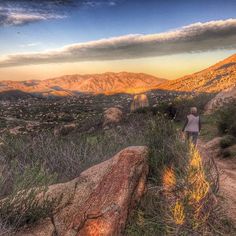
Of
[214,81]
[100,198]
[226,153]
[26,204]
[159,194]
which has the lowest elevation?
[214,81]

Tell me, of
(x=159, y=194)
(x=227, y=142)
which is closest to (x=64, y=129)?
(x=227, y=142)

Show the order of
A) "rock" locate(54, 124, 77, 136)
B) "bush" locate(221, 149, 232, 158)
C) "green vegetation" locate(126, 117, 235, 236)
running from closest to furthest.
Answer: "green vegetation" locate(126, 117, 235, 236), "bush" locate(221, 149, 232, 158), "rock" locate(54, 124, 77, 136)

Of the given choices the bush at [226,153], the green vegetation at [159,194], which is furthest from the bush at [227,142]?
the green vegetation at [159,194]

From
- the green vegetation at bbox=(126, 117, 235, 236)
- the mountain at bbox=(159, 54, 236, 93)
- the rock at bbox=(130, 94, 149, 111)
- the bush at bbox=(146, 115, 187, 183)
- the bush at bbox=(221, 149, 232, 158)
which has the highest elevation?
the bush at bbox=(146, 115, 187, 183)

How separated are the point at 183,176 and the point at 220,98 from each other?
24033 millimetres

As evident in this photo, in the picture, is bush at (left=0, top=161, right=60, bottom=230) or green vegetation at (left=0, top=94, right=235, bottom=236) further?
green vegetation at (left=0, top=94, right=235, bottom=236)

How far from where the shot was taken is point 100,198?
5363mm

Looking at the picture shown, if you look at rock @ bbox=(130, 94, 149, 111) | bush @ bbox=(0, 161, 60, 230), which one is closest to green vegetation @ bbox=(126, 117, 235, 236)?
bush @ bbox=(0, 161, 60, 230)

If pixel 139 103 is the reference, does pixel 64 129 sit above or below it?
above

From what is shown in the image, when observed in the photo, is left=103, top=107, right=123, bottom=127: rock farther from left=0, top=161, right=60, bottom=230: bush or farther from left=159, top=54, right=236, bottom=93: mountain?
left=159, top=54, right=236, bottom=93: mountain

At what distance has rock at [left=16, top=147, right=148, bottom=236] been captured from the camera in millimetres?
5051

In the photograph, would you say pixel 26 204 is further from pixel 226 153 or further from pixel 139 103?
pixel 139 103

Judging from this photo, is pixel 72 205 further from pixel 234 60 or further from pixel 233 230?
pixel 234 60

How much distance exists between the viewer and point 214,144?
14555mm
